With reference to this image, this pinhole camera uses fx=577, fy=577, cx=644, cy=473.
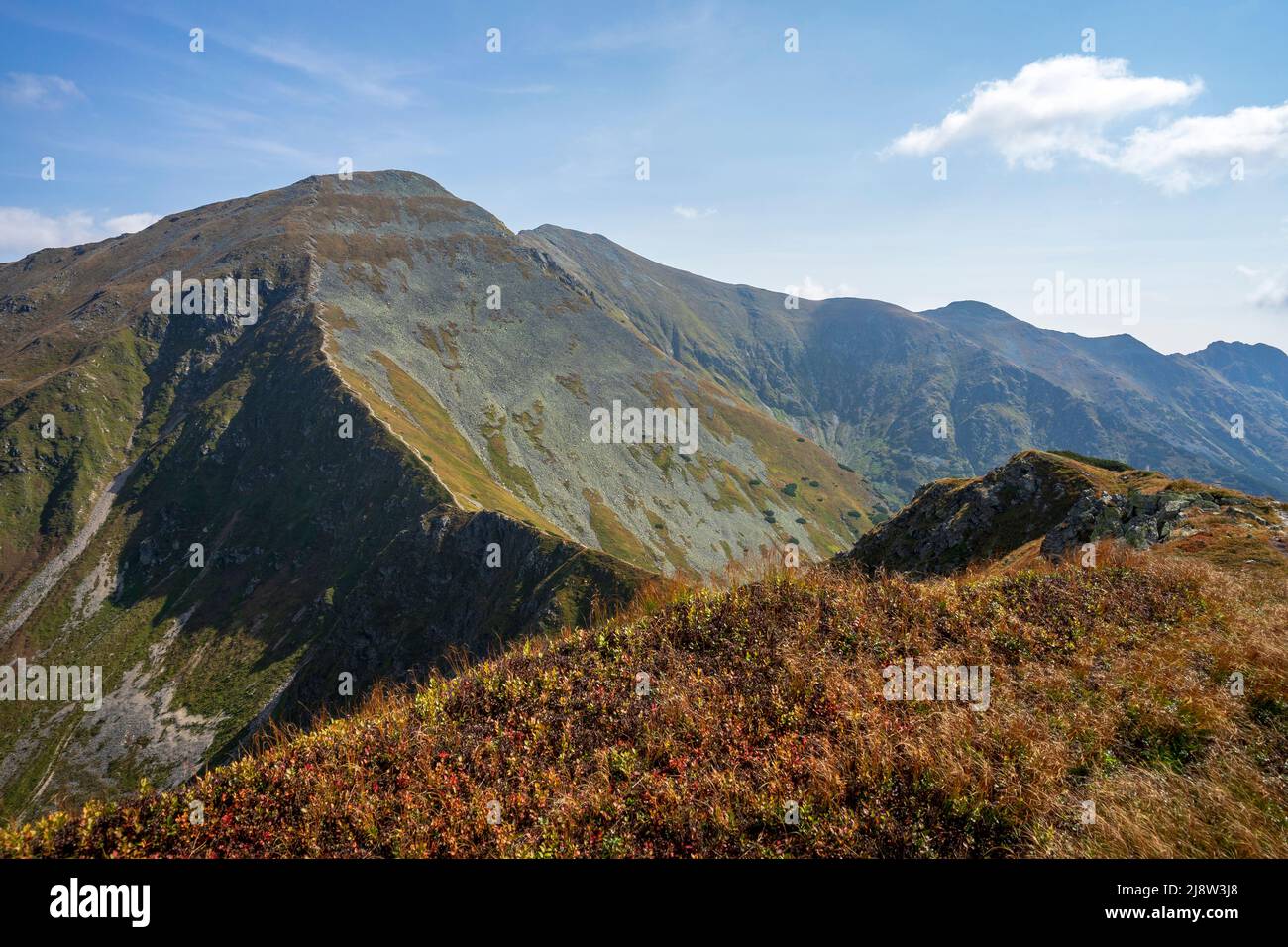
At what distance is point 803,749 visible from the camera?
739 centimetres

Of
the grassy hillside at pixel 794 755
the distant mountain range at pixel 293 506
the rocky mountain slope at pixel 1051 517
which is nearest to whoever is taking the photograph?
the grassy hillside at pixel 794 755

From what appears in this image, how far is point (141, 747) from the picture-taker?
7794cm

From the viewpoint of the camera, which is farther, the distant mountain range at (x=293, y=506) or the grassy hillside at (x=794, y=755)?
the distant mountain range at (x=293, y=506)

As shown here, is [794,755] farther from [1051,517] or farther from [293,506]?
[293,506]

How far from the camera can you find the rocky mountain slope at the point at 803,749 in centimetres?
596

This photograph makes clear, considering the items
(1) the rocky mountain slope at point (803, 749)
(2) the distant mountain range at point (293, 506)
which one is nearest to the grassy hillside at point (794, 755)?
(1) the rocky mountain slope at point (803, 749)

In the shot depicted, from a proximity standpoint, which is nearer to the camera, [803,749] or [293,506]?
[803,749]

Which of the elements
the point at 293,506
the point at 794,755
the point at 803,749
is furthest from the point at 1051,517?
the point at 293,506

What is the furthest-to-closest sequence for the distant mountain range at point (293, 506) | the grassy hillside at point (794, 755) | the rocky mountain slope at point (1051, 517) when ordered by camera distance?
the distant mountain range at point (293, 506), the rocky mountain slope at point (1051, 517), the grassy hillside at point (794, 755)

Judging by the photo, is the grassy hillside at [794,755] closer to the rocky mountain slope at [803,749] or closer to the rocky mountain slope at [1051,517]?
the rocky mountain slope at [803,749]

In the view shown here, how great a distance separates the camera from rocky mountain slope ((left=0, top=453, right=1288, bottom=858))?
235 inches
